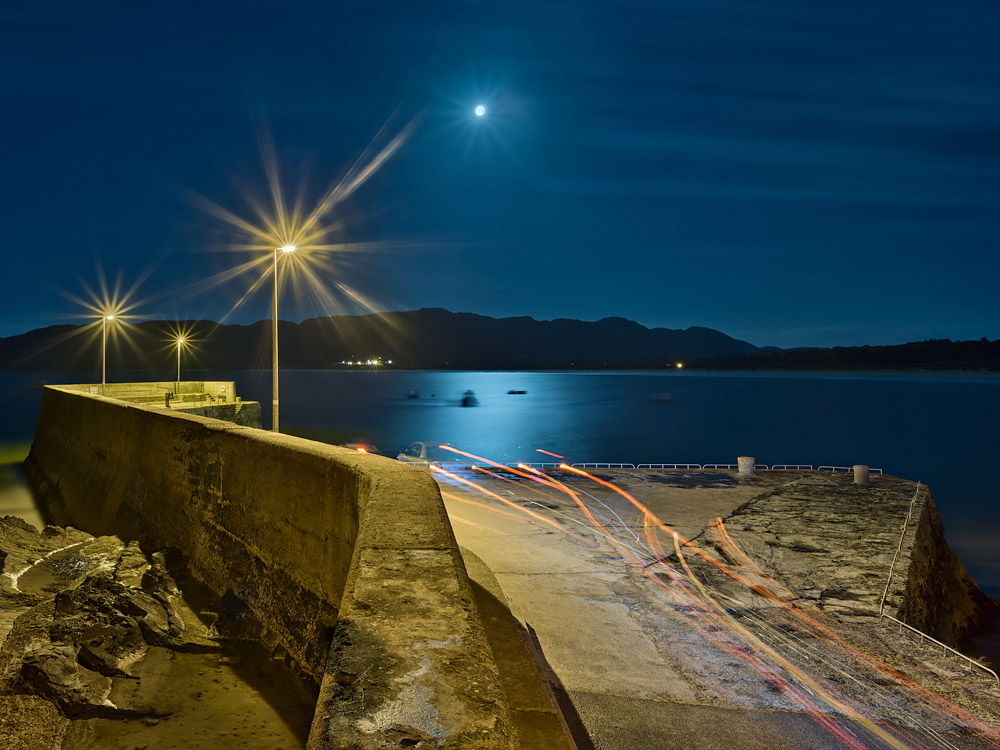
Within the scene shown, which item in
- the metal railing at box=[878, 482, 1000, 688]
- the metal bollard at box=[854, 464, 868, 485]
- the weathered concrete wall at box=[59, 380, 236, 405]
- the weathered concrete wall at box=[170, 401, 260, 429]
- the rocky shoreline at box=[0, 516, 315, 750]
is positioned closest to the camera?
the rocky shoreline at box=[0, 516, 315, 750]

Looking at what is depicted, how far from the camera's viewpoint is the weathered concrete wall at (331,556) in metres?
2.65

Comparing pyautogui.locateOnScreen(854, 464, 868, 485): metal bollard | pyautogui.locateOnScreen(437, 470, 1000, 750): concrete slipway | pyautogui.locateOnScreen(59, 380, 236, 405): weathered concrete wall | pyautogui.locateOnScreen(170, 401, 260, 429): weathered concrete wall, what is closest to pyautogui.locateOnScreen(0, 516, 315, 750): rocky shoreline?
pyautogui.locateOnScreen(437, 470, 1000, 750): concrete slipway

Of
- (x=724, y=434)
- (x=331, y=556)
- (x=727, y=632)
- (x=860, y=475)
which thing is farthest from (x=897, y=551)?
(x=724, y=434)

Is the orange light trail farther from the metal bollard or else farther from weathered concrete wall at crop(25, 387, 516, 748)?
the metal bollard

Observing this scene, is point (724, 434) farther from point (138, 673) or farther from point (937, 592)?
point (138, 673)

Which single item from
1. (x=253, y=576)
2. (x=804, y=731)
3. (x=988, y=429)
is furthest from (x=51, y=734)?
(x=988, y=429)

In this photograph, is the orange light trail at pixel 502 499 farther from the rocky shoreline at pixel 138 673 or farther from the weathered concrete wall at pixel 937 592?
the rocky shoreline at pixel 138 673

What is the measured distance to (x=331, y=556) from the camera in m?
5.91

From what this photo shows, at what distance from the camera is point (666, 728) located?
20.2 feet

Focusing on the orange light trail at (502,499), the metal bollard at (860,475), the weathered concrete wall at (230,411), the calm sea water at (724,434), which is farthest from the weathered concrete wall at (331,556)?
the calm sea water at (724,434)

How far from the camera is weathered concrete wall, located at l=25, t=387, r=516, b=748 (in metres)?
2.65

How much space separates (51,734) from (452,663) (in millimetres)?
4315

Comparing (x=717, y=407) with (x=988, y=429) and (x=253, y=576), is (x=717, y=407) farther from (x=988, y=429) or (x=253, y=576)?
(x=253, y=576)

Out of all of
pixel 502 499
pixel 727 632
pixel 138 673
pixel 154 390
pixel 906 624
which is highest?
pixel 154 390
